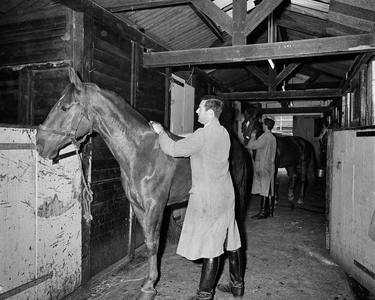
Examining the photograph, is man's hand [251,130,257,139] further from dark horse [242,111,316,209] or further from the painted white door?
the painted white door

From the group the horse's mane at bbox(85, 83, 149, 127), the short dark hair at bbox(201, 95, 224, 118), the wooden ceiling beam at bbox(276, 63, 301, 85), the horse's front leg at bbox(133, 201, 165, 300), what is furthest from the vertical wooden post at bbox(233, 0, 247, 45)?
the wooden ceiling beam at bbox(276, 63, 301, 85)

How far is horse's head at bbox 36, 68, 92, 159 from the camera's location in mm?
2188

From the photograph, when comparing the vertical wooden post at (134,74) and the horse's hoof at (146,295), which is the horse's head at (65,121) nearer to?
the vertical wooden post at (134,74)

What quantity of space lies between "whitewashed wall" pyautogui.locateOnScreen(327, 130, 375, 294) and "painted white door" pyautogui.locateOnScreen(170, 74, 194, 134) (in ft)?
8.68

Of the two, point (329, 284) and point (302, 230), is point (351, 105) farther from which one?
point (329, 284)

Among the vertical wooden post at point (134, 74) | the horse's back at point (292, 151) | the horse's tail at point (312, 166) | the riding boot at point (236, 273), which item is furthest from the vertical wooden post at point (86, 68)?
the horse's tail at point (312, 166)

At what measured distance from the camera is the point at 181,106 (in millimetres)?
5219

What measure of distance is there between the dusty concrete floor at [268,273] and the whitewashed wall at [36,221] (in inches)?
20.0

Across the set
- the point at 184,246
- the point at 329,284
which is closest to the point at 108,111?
the point at 184,246

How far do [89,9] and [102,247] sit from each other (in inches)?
106

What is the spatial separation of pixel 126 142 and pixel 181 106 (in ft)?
9.29

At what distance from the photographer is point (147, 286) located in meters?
2.65

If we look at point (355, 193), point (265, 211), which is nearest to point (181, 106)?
point (265, 211)

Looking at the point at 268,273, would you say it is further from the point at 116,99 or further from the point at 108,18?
the point at 108,18
